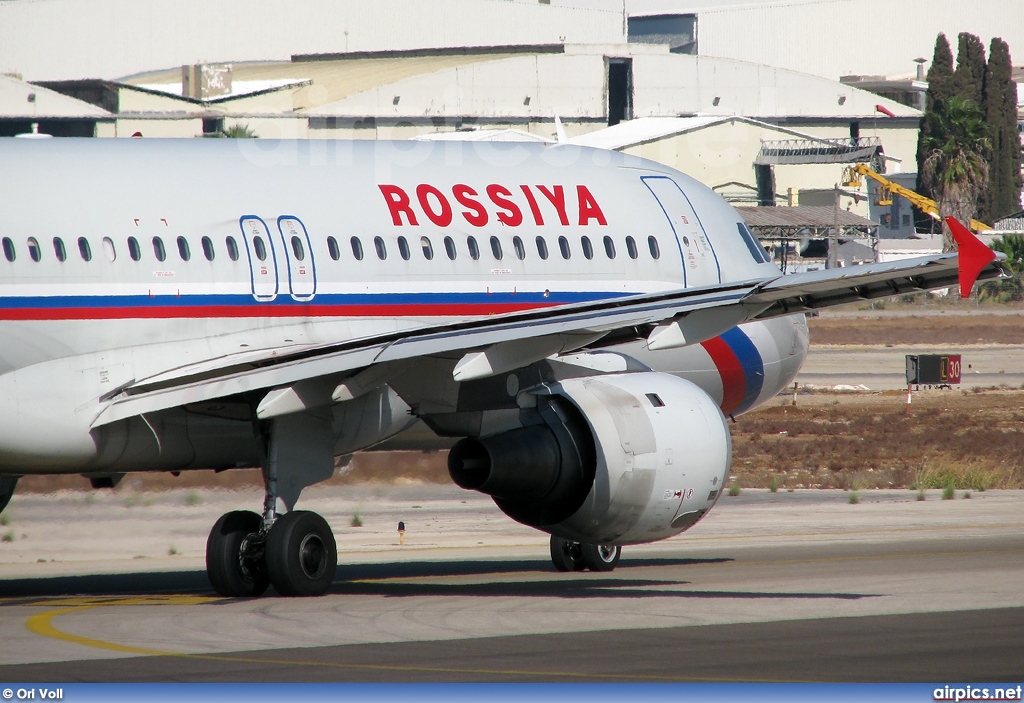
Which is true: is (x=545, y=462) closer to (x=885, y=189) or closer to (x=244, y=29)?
(x=885, y=189)

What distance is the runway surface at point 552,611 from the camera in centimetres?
1395

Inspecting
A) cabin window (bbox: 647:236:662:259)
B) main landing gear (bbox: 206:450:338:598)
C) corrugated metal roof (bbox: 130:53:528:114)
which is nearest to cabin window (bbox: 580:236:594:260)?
cabin window (bbox: 647:236:662:259)

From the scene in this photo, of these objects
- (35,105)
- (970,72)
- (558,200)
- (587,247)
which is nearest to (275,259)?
(558,200)

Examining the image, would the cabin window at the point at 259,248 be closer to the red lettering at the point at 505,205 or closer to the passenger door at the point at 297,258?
the passenger door at the point at 297,258

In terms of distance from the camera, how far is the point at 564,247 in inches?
883

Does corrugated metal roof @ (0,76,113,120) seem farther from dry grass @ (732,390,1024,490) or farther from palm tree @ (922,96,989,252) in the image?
dry grass @ (732,390,1024,490)

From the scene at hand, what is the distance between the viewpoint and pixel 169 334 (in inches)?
736

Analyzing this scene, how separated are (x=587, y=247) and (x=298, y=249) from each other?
457cm

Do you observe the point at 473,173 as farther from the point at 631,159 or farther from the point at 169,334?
the point at 169,334

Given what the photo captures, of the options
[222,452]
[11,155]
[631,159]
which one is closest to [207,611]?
[222,452]

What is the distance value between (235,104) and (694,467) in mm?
112557

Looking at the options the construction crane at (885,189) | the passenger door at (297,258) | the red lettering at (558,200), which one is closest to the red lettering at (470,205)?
the red lettering at (558,200)

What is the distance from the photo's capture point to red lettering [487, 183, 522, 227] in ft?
72.0

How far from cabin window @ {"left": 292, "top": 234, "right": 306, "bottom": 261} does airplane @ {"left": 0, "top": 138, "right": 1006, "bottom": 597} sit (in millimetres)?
27
